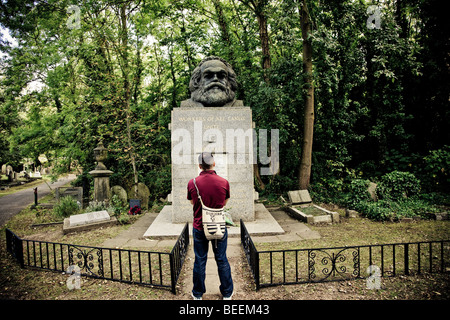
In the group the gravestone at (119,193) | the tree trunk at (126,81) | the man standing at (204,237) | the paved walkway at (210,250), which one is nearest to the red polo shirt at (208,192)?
the man standing at (204,237)

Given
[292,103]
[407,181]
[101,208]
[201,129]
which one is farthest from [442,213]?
[101,208]

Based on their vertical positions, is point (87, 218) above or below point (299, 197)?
below

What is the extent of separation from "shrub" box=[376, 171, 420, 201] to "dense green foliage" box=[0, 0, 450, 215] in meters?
0.09

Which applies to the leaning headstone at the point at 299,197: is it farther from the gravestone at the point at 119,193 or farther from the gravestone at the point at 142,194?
the gravestone at the point at 119,193

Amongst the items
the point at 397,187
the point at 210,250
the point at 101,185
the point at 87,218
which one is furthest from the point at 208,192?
the point at 397,187

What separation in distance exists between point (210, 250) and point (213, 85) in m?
4.09

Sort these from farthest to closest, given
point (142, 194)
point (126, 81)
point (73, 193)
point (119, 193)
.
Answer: point (126, 81), point (142, 194), point (119, 193), point (73, 193)

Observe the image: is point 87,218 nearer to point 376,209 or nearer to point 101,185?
point 101,185

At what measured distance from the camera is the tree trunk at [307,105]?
909cm

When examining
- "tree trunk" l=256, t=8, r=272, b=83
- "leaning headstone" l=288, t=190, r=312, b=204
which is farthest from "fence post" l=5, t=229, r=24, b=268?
"tree trunk" l=256, t=8, r=272, b=83

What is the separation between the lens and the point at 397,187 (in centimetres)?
812

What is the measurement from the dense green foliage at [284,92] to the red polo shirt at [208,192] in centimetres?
648

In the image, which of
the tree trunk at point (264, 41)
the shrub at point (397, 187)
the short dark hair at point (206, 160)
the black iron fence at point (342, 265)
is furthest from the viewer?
the tree trunk at point (264, 41)

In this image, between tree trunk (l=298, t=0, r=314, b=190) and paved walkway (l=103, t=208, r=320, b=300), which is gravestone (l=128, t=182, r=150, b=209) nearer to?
paved walkway (l=103, t=208, r=320, b=300)
